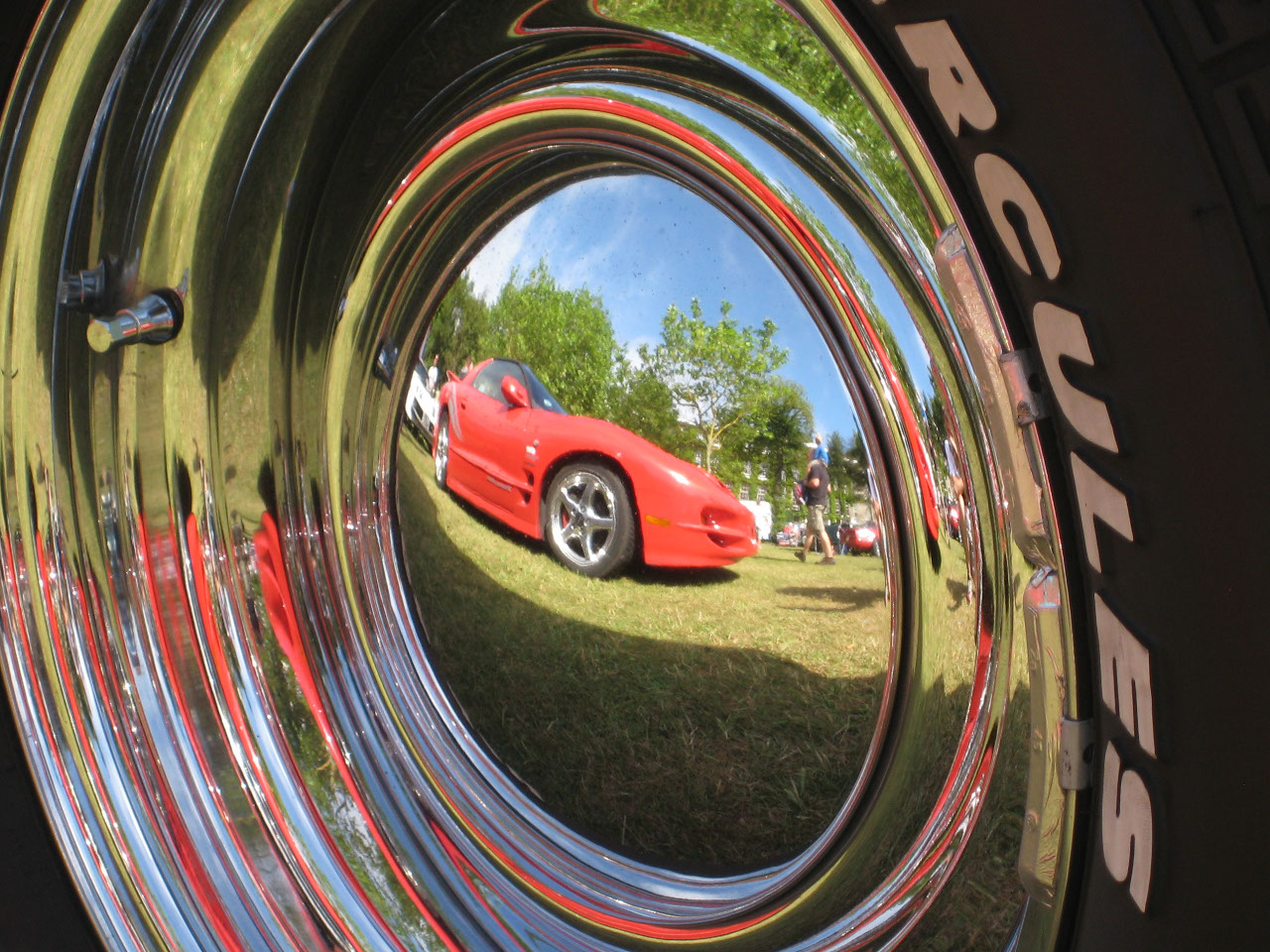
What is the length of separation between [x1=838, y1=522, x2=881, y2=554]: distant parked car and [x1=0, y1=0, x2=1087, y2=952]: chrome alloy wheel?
0.03 meters

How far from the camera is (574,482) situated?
1140 millimetres

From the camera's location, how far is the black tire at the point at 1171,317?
406 millimetres

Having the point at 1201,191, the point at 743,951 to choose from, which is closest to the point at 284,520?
the point at 743,951

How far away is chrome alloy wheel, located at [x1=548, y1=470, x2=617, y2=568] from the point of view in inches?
43.6

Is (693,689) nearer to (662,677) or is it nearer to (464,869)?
(662,677)

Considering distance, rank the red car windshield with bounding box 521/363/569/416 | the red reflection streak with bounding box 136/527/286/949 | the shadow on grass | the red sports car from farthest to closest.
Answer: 1. the red reflection streak with bounding box 136/527/286/949
2. the red car windshield with bounding box 521/363/569/416
3. the red sports car
4. the shadow on grass

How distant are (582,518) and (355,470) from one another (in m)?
Result: 0.46

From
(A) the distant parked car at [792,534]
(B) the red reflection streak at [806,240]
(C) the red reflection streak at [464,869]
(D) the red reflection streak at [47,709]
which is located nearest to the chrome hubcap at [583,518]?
(A) the distant parked car at [792,534]

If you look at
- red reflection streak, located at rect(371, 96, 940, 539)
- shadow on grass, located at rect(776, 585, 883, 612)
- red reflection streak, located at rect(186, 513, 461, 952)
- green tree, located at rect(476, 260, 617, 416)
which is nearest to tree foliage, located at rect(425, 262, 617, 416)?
green tree, located at rect(476, 260, 617, 416)

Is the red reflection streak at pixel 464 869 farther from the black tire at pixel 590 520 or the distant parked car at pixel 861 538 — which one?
the distant parked car at pixel 861 538

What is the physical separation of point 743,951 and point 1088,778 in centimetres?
60

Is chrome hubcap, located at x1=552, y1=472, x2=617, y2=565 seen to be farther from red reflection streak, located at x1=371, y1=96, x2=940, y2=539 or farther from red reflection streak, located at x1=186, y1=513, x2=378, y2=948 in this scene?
red reflection streak, located at x1=186, y1=513, x2=378, y2=948

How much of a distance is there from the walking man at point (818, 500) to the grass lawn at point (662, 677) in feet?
0.07

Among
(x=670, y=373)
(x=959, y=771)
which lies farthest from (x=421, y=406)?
(x=959, y=771)
